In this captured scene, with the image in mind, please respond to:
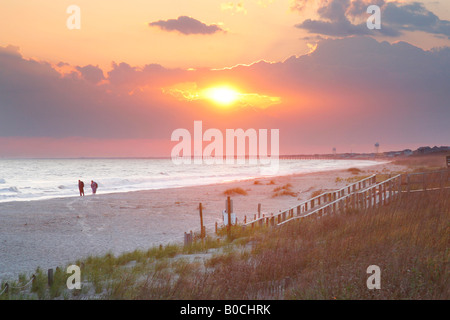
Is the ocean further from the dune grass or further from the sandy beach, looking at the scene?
the dune grass

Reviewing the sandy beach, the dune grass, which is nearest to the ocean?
the sandy beach

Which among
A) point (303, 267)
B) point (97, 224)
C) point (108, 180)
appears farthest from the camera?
point (108, 180)

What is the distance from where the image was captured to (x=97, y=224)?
79.2 feet

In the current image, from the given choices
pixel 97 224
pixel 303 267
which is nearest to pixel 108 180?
pixel 97 224

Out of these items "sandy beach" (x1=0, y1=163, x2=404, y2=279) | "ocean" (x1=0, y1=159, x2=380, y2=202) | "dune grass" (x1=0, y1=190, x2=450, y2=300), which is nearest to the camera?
"dune grass" (x1=0, y1=190, x2=450, y2=300)

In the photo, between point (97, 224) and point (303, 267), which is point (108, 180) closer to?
point (97, 224)

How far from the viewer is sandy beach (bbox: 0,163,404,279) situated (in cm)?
1616

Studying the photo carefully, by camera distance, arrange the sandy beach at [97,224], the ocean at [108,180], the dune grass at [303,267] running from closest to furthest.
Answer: the dune grass at [303,267] < the sandy beach at [97,224] < the ocean at [108,180]

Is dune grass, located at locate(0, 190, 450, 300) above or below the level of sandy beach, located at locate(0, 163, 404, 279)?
above

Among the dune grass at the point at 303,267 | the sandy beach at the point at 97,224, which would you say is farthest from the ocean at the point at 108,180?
the dune grass at the point at 303,267

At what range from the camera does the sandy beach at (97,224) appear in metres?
16.2

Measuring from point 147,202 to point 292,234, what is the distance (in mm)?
24919

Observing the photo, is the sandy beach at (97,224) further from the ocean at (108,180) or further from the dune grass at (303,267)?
the ocean at (108,180)
